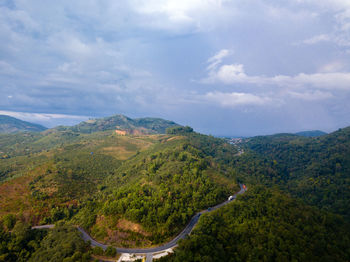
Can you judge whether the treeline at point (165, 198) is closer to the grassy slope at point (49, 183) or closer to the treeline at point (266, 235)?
the treeline at point (266, 235)

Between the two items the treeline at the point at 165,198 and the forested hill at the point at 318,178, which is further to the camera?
the forested hill at the point at 318,178

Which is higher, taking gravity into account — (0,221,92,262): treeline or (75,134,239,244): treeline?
(75,134,239,244): treeline

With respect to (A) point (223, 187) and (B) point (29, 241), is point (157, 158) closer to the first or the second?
(A) point (223, 187)

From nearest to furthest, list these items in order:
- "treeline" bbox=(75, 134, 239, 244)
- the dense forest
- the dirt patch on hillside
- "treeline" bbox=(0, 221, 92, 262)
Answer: the dense forest, "treeline" bbox=(0, 221, 92, 262), the dirt patch on hillside, "treeline" bbox=(75, 134, 239, 244)

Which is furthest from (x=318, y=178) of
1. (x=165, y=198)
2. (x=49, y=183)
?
(x=49, y=183)

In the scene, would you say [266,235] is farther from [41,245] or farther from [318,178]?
[318,178]

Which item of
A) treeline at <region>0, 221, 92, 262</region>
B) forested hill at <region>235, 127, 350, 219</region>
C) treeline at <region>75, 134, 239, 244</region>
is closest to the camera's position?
treeline at <region>0, 221, 92, 262</region>

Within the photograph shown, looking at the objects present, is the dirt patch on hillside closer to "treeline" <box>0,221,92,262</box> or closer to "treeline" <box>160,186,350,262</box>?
"treeline" <box>0,221,92,262</box>

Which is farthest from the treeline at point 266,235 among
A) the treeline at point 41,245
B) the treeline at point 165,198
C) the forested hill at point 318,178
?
the forested hill at point 318,178

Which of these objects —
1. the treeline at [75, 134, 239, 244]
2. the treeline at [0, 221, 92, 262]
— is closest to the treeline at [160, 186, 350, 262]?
the treeline at [75, 134, 239, 244]
